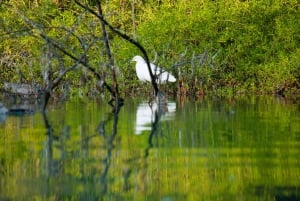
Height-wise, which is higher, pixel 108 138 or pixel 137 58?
pixel 137 58

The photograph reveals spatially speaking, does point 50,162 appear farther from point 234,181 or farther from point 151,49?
point 151,49

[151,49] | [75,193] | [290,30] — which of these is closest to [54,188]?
[75,193]

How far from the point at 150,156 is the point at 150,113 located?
17.9ft

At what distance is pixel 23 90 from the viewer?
1908 centimetres

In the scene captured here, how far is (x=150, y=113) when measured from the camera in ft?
44.5

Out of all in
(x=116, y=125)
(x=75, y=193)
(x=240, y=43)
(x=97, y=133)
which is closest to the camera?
(x=75, y=193)

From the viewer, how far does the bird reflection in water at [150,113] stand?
1118 cm

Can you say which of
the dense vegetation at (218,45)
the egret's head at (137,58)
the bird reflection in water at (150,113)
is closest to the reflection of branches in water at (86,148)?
the bird reflection in water at (150,113)

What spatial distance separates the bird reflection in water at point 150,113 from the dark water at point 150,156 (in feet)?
0.07

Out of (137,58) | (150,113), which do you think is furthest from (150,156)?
(137,58)

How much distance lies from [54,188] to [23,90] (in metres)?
12.8

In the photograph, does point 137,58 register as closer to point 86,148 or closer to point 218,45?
point 218,45

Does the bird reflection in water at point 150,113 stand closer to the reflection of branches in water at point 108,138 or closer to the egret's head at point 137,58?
the reflection of branches in water at point 108,138

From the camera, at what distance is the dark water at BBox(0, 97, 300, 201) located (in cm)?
640
